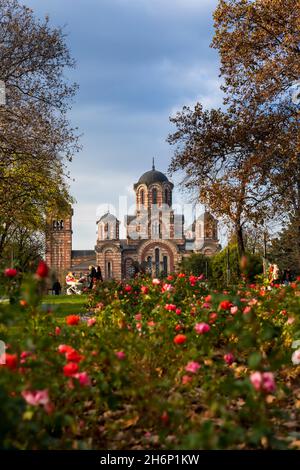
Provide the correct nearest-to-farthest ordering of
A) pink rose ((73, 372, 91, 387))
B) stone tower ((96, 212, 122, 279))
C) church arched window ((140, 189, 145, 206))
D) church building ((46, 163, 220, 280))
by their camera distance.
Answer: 1. pink rose ((73, 372, 91, 387))
2. stone tower ((96, 212, 122, 279))
3. church building ((46, 163, 220, 280))
4. church arched window ((140, 189, 145, 206))

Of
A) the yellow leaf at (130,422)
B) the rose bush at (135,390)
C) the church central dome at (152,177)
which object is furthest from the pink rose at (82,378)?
the church central dome at (152,177)

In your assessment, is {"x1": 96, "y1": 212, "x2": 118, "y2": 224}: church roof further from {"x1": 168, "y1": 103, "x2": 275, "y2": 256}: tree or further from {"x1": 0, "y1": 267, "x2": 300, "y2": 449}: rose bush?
{"x1": 0, "y1": 267, "x2": 300, "y2": 449}: rose bush

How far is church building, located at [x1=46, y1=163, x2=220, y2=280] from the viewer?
93062 mm

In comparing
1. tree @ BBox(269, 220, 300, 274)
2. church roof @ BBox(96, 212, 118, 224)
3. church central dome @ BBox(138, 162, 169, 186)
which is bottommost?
tree @ BBox(269, 220, 300, 274)

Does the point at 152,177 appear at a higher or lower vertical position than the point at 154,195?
higher

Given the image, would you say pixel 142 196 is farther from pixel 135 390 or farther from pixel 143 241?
pixel 135 390

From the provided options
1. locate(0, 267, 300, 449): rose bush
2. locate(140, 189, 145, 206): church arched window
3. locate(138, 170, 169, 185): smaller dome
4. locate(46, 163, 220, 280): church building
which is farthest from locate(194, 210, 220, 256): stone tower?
locate(0, 267, 300, 449): rose bush

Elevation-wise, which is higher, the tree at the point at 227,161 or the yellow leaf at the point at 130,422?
the tree at the point at 227,161

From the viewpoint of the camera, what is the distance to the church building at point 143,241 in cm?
9306

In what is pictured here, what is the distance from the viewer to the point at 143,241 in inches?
3735

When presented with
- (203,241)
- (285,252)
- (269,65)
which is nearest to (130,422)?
(269,65)

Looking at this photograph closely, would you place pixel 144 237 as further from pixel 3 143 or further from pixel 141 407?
pixel 141 407

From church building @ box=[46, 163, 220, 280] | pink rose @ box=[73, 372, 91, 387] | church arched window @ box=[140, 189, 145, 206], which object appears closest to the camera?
pink rose @ box=[73, 372, 91, 387]

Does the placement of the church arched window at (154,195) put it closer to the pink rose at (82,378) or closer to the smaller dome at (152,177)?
the smaller dome at (152,177)
